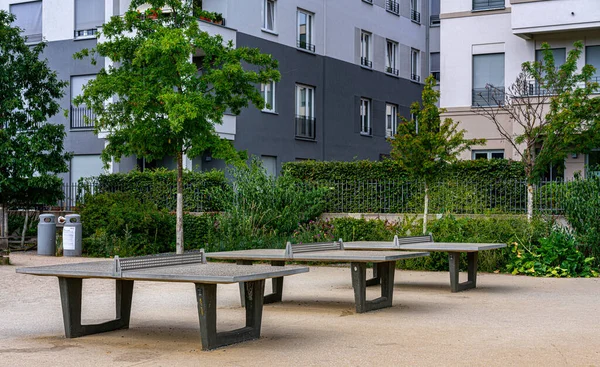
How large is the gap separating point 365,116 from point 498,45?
459 inches

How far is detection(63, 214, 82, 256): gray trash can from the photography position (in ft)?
74.5

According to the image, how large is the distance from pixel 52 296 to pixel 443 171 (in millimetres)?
10929

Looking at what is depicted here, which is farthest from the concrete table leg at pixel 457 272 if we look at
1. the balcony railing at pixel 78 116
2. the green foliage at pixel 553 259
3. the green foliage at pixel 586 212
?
the balcony railing at pixel 78 116

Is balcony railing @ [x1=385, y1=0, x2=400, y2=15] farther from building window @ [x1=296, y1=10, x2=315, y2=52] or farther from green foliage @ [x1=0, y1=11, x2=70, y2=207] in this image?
green foliage @ [x1=0, y1=11, x2=70, y2=207]

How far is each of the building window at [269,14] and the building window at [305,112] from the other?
2.91m

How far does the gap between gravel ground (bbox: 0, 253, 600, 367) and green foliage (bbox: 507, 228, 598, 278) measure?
1.73 meters

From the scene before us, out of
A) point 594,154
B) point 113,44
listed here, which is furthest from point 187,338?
point 594,154

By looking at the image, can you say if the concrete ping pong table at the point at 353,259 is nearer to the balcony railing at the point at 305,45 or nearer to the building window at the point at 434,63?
the balcony railing at the point at 305,45

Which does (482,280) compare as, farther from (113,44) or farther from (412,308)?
(113,44)

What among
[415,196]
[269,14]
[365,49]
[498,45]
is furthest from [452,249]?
[365,49]

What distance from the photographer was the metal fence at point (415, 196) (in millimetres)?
20853

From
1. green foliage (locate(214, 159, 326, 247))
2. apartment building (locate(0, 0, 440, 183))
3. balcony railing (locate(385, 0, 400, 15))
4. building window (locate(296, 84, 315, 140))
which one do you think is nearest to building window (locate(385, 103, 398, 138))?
apartment building (locate(0, 0, 440, 183))

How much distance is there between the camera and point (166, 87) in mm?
19984

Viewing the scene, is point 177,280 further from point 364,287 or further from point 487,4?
point 487,4
